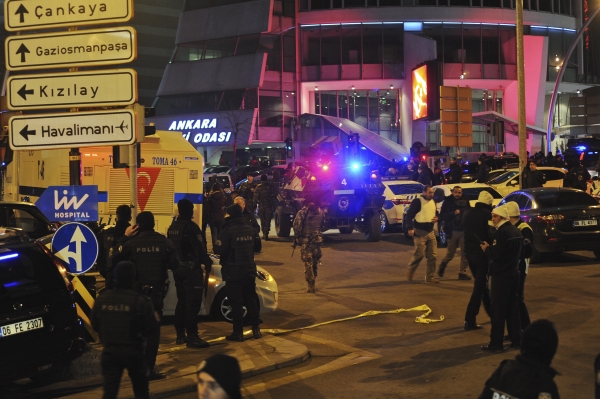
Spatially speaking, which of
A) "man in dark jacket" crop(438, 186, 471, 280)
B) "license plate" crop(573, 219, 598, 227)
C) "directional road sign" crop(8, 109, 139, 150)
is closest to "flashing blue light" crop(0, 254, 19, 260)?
"directional road sign" crop(8, 109, 139, 150)

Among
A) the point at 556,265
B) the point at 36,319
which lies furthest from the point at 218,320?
the point at 556,265

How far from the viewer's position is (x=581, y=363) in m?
8.75

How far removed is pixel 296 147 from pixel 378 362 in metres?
42.5

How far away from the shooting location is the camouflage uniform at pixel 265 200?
22797mm

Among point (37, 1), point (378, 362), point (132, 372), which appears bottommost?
point (378, 362)

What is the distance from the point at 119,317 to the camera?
20.3 ft

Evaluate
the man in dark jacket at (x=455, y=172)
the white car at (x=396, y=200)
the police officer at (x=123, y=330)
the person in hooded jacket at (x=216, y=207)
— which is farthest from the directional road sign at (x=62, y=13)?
the man in dark jacket at (x=455, y=172)

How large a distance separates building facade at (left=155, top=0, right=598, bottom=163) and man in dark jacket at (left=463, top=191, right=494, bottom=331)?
40350 mm

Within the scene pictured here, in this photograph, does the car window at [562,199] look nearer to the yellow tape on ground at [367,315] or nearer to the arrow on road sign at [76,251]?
the yellow tape on ground at [367,315]

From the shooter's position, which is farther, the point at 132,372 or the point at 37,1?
the point at 37,1

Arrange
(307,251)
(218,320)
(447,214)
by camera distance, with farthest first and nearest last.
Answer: (447,214), (307,251), (218,320)

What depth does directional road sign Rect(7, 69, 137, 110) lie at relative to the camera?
9375mm

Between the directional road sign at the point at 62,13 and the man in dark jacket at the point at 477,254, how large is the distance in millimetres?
5211

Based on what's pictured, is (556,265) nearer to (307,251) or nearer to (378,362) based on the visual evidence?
(307,251)
